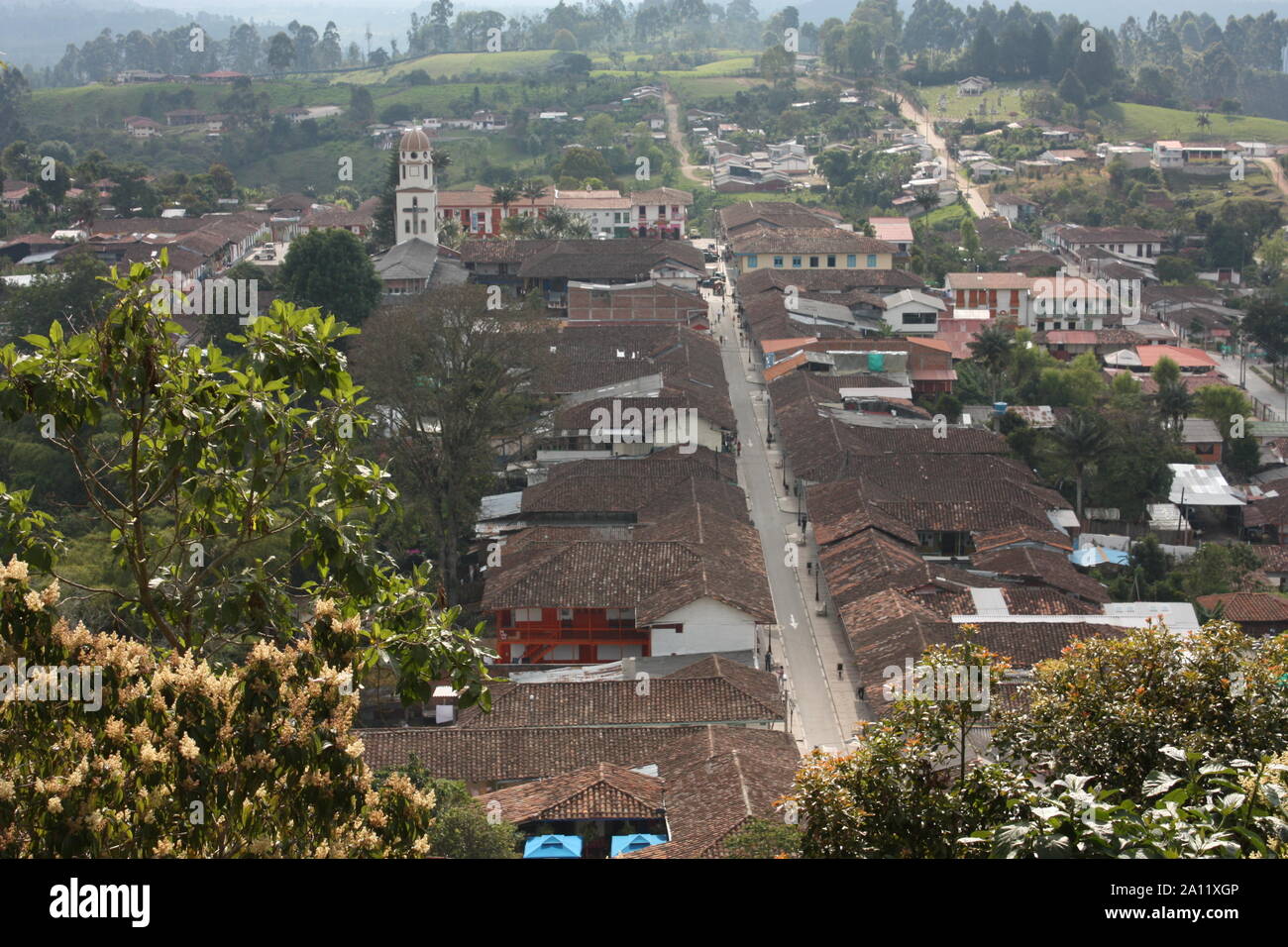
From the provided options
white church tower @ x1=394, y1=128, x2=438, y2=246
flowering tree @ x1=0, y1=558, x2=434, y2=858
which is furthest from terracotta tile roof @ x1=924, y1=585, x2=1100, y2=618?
white church tower @ x1=394, y1=128, x2=438, y2=246

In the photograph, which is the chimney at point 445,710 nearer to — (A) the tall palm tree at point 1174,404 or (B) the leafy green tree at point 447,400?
(B) the leafy green tree at point 447,400

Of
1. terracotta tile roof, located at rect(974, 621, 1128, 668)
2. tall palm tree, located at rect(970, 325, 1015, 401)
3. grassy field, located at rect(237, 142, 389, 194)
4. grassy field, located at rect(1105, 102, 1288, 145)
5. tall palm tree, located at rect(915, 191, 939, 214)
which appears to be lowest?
terracotta tile roof, located at rect(974, 621, 1128, 668)

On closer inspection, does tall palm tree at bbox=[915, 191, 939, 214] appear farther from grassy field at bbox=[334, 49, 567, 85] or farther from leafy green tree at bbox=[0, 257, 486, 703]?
leafy green tree at bbox=[0, 257, 486, 703]

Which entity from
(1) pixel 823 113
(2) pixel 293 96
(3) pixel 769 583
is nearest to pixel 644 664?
(3) pixel 769 583

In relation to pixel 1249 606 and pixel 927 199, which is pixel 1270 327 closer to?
pixel 1249 606

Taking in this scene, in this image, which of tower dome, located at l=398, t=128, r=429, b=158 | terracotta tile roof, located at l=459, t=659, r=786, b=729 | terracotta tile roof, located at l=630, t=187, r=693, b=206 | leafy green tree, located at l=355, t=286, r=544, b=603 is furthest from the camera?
terracotta tile roof, located at l=630, t=187, r=693, b=206

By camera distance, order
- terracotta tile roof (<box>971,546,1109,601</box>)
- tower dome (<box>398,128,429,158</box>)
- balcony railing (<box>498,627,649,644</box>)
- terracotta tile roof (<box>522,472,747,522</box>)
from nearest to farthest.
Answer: balcony railing (<box>498,627,649,644</box>) < terracotta tile roof (<box>971,546,1109,601</box>) < terracotta tile roof (<box>522,472,747,522</box>) < tower dome (<box>398,128,429,158</box>)

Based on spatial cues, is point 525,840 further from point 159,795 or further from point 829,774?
point 159,795

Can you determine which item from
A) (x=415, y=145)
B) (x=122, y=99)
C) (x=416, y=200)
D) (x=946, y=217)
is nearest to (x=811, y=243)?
(x=416, y=200)
